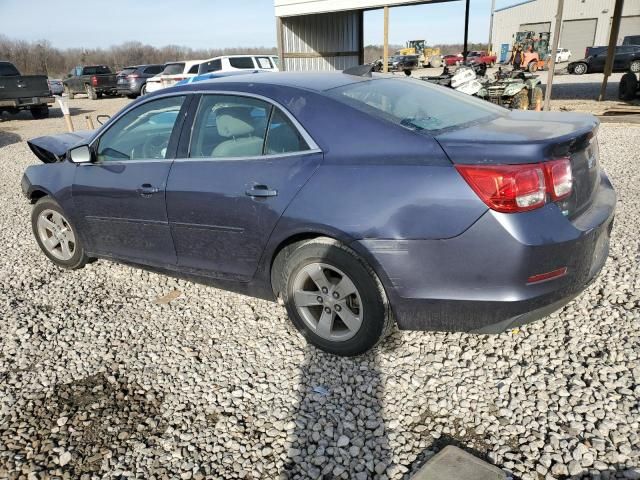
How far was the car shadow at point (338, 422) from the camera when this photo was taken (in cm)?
217

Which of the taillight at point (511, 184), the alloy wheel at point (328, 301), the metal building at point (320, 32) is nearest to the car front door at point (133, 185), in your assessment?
the alloy wheel at point (328, 301)

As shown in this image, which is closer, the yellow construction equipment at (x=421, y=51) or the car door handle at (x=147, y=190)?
the car door handle at (x=147, y=190)

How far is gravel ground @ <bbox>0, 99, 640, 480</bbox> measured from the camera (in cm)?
221

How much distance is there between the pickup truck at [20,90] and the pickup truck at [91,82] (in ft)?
28.3

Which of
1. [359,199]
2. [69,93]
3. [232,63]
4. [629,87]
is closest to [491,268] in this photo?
[359,199]

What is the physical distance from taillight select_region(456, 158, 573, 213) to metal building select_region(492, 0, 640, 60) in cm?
4122

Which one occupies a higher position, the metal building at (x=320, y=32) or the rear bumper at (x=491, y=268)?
the metal building at (x=320, y=32)

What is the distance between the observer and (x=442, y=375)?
2.74 meters

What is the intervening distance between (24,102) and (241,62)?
7793 millimetres

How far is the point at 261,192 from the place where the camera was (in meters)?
2.82

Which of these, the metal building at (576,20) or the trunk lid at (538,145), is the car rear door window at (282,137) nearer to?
the trunk lid at (538,145)

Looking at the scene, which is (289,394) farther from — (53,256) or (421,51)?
(421,51)

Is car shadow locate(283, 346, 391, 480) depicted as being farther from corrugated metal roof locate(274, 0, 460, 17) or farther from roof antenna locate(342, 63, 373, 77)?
corrugated metal roof locate(274, 0, 460, 17)

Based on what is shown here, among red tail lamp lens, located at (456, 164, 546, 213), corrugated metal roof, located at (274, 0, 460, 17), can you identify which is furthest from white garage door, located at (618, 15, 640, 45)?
red tail lamp lens, located at (456, 164, 546, 213)
